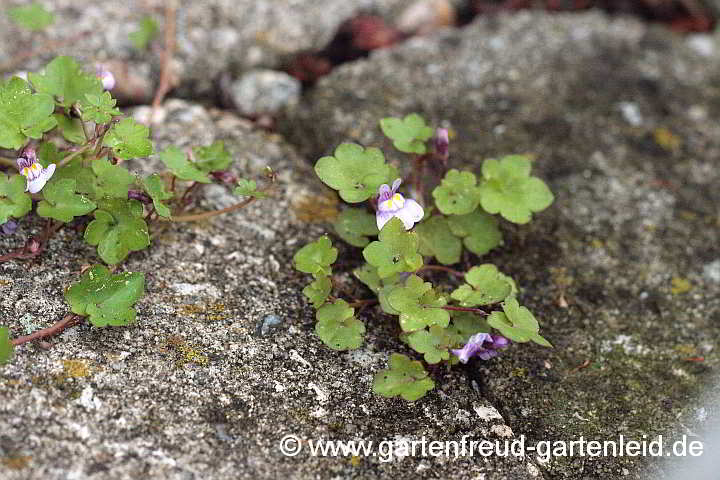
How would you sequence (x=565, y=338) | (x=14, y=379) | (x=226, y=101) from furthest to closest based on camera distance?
1. (x=226, y=101)
2. (x=565, y=338)
3. (x=14, y=379)

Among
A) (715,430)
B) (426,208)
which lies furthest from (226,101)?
(715,430)

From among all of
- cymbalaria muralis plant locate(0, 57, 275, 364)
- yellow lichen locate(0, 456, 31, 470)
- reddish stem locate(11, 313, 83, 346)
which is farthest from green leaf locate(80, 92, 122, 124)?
yellow lichen locate(0, 456, 31, 470)

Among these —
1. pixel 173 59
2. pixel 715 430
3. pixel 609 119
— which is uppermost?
pixel 173 59

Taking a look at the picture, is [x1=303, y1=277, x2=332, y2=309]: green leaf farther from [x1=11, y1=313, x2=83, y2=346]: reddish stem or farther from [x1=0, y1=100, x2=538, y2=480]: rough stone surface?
[x1=11, y1=313, x2=83, y2=346]: reddish stem

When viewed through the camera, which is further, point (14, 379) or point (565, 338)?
point (565, 338)

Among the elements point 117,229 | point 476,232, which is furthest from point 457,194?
point 117,229

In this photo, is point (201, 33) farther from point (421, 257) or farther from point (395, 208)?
point (421, 257)

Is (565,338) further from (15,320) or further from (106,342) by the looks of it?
(15,320)

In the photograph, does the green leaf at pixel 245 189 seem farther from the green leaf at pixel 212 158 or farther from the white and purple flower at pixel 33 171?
the white and purple flower at pixel 33 171
